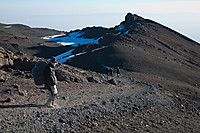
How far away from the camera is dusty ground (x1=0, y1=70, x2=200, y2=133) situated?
24.1 feet

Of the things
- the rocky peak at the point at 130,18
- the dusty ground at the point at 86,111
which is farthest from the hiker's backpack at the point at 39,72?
the rocky peak at the point at 130,18

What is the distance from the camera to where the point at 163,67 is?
2653 centimetres

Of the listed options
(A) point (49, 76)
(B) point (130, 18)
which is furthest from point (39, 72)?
(B) point (130, 18)

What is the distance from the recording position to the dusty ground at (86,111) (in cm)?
736

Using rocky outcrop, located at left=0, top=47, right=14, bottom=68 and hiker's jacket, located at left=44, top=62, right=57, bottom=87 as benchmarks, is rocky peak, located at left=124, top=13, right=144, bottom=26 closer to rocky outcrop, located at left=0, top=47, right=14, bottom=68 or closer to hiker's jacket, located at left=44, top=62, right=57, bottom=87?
rocky outcrop, located at left=0, top=47, right=14, bottom=68

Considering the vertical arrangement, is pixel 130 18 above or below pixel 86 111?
above

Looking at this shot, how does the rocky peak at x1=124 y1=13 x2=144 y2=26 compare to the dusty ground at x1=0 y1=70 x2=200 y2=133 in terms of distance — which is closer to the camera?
the dusty ground at x1=0 y1=70 x2=200 y2=133

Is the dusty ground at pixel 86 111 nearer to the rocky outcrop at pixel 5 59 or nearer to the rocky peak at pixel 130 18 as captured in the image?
the rocky outcrop at pixel 5 59

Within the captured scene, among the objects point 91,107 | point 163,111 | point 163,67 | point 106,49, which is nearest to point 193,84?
point 163,67

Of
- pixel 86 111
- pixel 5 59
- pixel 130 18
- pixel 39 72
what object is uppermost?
pixel 130 18

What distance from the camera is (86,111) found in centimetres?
882

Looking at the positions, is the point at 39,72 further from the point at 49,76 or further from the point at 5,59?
the point at 5,59

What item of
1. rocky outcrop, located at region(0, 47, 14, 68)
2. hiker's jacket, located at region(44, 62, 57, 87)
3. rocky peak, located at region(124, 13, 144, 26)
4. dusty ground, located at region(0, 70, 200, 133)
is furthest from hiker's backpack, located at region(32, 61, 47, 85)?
rocky peak, located at region(124, 13, 144, 26)

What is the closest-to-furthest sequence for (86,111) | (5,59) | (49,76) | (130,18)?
1. (49,76)
2. (86,111)
3. (5,59)
4. (130,18)
